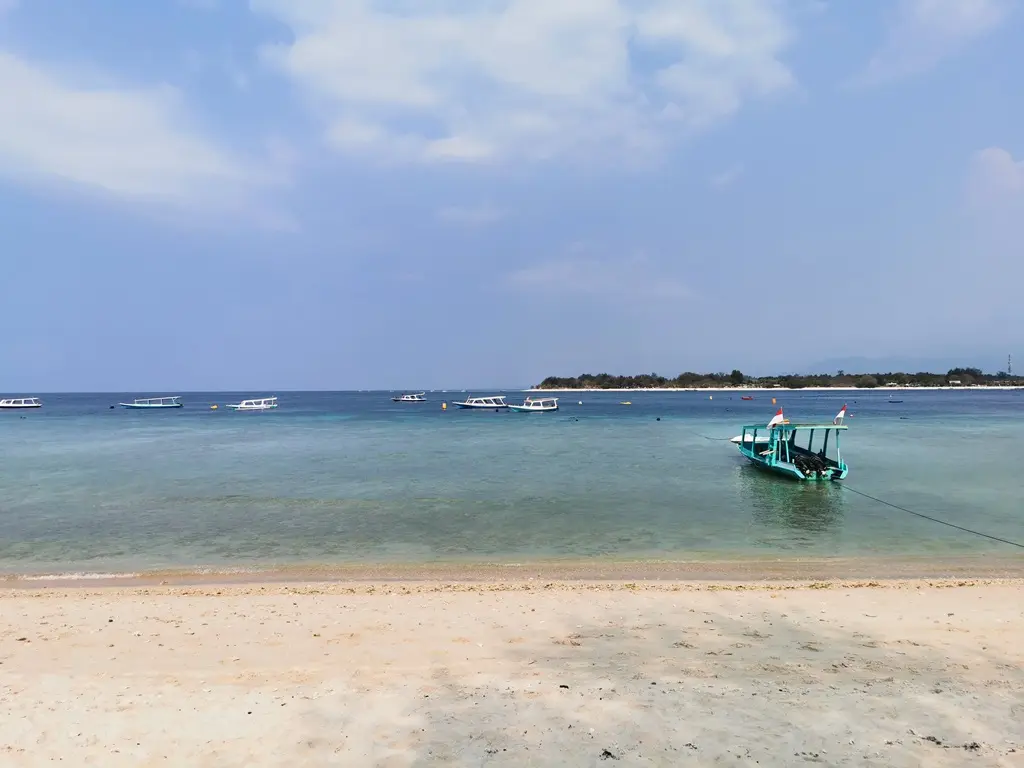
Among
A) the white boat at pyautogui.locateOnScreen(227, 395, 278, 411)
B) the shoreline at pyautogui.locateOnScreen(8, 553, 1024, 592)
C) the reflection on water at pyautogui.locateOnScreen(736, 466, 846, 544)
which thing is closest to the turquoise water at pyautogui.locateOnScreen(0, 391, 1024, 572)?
the reflection on water at pyautogui.locateOnScreen(736, 466, 846, 544)

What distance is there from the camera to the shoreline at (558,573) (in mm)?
12359

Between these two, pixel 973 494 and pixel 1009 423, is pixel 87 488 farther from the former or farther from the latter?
pixel 1009 423

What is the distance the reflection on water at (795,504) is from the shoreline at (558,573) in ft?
9.32

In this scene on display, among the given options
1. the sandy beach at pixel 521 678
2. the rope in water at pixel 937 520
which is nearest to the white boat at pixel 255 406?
the rope in water at pixel 937 520

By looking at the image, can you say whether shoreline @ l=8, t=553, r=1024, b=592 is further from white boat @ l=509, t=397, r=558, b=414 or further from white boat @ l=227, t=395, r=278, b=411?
white boat @ l=227, t=395, r=278, b=411

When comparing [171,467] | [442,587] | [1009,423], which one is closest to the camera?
[442,587]

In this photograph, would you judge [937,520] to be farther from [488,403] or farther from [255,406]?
[255,406]

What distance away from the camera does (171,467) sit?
107 ft

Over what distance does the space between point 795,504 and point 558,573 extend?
38.6 ft

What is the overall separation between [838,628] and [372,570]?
9027mm

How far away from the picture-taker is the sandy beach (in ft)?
17.7

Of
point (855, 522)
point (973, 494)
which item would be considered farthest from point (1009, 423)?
point (855, 522)

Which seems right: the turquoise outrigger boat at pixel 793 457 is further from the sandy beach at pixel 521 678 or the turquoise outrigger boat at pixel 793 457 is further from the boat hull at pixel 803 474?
the sandy beach at pixel 521 678

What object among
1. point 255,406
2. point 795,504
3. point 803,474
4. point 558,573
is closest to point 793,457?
point 803,474
